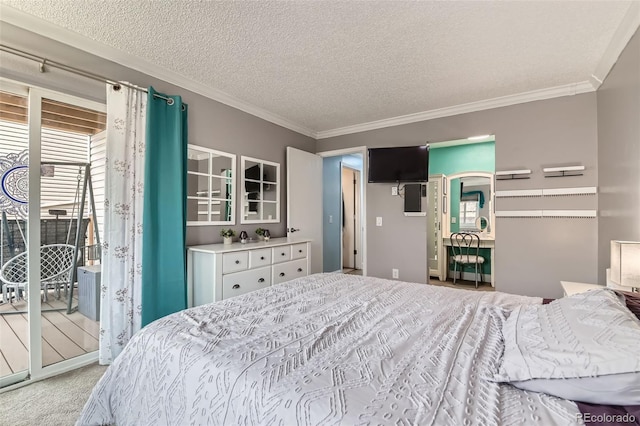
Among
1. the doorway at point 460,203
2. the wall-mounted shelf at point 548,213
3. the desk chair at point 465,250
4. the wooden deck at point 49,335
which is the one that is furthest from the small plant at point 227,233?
the desk chair at point 465,250

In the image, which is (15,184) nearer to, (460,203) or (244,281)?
(244,281)

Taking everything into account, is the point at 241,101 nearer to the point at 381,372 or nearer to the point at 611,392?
the point at 381,372

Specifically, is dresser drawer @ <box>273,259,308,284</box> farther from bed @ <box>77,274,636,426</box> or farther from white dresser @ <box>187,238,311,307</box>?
bed @ <box>77,274,636,426</box>

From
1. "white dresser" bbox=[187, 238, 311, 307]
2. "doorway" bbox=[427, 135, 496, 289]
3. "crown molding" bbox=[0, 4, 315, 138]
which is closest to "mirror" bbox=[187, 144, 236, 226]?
"white dresser" bbox=[187, 238, 311, 307]

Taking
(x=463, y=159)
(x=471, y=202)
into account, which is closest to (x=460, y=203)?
(x=471, y=202)

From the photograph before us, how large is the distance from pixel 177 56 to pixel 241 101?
983 millimetres

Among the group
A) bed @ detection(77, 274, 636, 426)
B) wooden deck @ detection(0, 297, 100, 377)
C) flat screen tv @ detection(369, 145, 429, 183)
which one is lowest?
wooden deck @ detection(0, 297, 100, 377)

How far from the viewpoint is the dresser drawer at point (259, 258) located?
291 centimetres

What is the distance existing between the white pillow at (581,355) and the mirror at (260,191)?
302cm

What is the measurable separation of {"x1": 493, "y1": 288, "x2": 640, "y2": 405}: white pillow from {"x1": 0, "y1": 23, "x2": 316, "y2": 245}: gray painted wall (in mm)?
2816

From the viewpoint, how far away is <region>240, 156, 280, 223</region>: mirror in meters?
3.53

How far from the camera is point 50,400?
1.82 m

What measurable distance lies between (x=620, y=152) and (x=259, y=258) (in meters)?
3.26

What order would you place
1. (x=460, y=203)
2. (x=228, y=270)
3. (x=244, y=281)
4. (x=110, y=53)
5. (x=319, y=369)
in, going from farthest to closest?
(x=460, y=203) < (x=244, y=281) < (x=228, y=270) < (x=110, y=53) < (x=319, y=369)
